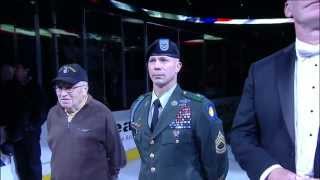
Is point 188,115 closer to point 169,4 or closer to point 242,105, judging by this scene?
point 242,105

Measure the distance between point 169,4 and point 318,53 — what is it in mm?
10663

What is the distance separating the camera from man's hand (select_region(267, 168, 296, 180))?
1370 millimetres

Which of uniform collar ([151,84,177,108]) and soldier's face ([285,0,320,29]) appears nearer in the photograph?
soldier's face ([285,0,320,29])

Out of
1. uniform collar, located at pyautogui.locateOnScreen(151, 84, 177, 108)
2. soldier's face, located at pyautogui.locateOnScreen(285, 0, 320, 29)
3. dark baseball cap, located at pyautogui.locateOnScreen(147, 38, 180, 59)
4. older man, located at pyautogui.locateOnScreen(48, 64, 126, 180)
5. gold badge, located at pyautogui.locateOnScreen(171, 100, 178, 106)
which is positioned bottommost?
older man, located at pyautogui.locateOnScreen(48, 64, 126, 180)

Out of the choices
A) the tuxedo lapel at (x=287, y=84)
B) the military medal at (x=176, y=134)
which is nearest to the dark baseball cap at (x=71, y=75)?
the military medal at (x=176, y=134)

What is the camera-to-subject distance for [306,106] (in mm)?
1364

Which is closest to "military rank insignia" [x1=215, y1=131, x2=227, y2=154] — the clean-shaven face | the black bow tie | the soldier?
the soldier

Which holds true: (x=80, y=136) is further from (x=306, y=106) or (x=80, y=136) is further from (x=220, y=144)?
(x=306, y=106)

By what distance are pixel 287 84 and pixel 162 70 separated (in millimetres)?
1089

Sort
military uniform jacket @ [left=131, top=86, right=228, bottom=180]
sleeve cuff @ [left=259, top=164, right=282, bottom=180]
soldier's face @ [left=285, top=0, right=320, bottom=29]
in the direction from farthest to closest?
military uniform jacket @ [left=131, top=86, right=228, bottom=180]
sleeve cuff @ [left=259, top=164, right=282, bottom=180]
soldier's face @ [left=285, top=0, right=320, bottom=29]

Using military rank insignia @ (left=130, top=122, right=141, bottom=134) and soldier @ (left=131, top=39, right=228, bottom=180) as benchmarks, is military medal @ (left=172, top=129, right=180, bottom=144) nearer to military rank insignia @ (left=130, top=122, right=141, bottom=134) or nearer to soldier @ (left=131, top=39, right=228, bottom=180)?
soldier @ (left=131, top=39, right=228, bottom=180)

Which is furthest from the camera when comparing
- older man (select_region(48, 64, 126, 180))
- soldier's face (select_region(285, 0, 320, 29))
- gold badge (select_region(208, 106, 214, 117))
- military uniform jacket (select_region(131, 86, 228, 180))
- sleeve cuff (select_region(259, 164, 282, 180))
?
older man (select_region(48, 64, 126, 180))

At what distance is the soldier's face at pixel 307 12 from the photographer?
1311mm

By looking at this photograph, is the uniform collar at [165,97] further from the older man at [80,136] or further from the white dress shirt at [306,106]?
the white dress shirt at [306,106]
